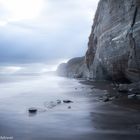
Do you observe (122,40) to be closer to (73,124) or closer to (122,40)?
(122,40)

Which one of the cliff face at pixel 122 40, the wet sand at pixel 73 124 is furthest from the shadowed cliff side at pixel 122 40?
the wet sand at pixel 73 124

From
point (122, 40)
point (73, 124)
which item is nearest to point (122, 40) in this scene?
point (122, 40)

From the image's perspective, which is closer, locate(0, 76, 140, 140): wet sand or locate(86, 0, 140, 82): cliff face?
locate(0, 76, 140, 140): wet sand

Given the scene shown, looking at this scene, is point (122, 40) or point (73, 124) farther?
point (122, 40)

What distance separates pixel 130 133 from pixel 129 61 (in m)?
28.9

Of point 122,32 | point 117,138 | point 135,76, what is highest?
point 122,32

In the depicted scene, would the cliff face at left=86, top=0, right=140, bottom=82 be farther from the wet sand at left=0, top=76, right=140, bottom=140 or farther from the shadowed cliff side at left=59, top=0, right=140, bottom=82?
the wet sand at left=0, top=76, right=140, bottom=140

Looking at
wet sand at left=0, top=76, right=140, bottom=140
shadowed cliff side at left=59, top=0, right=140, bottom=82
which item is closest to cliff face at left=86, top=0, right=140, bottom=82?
shadowed cliff side at left=59, top=0, right=140, bottom=82

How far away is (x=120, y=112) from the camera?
73.2 feet

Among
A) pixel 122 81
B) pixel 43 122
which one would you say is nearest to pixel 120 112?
pixel 43 122

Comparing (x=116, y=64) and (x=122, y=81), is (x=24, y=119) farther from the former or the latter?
(x=122, y=81)

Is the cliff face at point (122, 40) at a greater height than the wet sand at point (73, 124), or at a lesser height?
greater

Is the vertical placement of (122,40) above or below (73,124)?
above

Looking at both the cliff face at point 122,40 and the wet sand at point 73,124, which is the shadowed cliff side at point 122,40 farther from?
the wet sand at point 73,124
